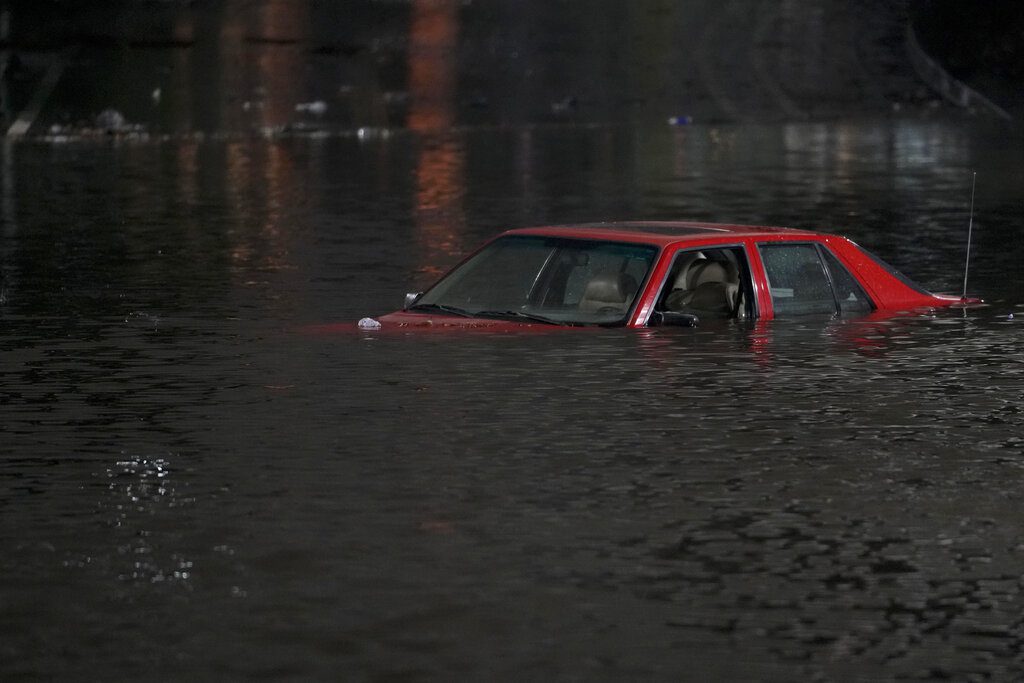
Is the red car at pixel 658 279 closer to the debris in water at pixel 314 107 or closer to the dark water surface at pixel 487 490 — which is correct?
the dark water surface at pixel 487 490

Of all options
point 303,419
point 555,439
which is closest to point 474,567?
point 555,439


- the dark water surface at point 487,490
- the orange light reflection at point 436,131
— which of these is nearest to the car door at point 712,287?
the dark water surface at point 487,490

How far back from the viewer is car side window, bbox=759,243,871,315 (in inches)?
619

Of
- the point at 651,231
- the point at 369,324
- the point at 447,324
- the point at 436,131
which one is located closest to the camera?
the point at 447,324

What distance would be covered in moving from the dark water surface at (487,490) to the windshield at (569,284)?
0.75ft

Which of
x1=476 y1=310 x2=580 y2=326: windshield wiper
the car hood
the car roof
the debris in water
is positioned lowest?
the debris in water

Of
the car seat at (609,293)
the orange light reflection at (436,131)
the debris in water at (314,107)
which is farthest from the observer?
the debris in water at (314,107)

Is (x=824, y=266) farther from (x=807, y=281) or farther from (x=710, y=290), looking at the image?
(x=710, y=290)

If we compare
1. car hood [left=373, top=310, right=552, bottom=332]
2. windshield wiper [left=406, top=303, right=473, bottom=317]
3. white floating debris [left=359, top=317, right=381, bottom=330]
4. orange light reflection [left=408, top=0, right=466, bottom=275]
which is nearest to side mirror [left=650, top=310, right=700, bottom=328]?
car hood [left=373, top=310, right=552, bottom=332]

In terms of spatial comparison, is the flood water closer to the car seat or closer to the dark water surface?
the dark water surface

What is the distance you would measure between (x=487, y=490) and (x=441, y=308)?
17.0ft

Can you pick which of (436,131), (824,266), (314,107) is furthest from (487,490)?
(314,107)

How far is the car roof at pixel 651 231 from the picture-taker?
49.7ft

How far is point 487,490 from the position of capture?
10641 millimetres
